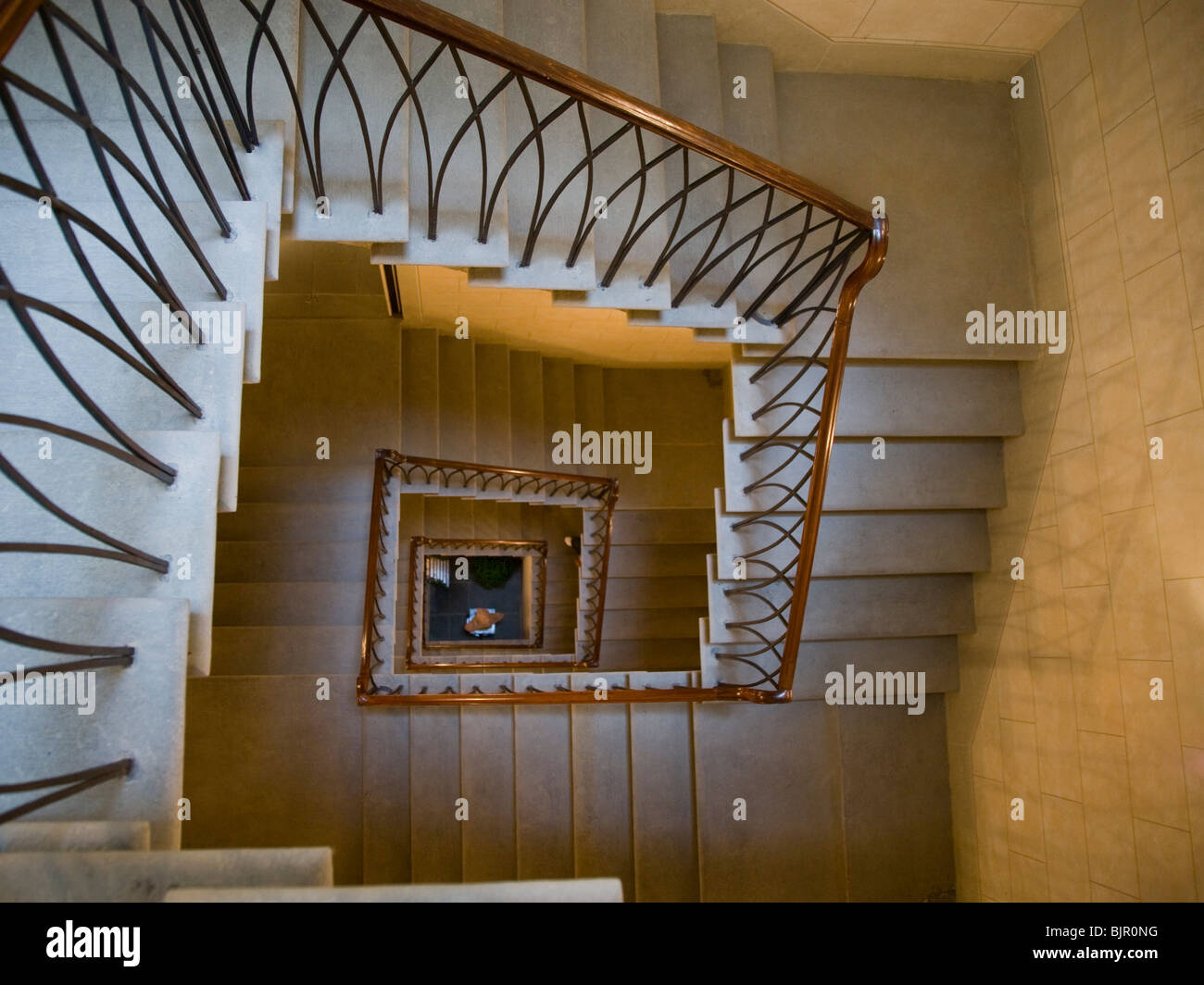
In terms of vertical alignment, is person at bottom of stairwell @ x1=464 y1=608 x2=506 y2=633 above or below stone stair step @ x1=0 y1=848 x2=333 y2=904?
above

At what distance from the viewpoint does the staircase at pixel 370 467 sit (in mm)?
1561

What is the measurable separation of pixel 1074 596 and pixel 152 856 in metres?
3.23

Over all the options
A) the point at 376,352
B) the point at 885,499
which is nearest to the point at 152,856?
the point at 885,499

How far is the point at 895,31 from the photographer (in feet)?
12.1

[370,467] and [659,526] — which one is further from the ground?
[370,467]

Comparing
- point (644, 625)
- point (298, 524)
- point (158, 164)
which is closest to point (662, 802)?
point (644, 625)

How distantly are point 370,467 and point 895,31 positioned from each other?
369cm

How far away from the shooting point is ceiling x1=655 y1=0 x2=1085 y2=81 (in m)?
3.51

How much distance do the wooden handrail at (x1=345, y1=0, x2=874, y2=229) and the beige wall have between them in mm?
1158

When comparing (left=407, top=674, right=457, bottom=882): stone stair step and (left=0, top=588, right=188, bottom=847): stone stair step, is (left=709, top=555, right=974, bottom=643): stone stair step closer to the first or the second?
(left=407, top=674, right=457, bottom=882): stone stair step

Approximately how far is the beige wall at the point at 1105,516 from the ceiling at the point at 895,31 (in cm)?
15

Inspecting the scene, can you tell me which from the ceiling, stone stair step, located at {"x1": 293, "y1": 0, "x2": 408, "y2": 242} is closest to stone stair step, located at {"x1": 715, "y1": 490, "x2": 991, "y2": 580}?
stone stair step, located at {"x1": 293, "y1": 0, "x2": 408, "y2": 242}

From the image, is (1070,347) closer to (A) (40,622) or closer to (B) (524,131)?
(B) (524,131)

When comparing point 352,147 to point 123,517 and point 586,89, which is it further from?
point 123,517
